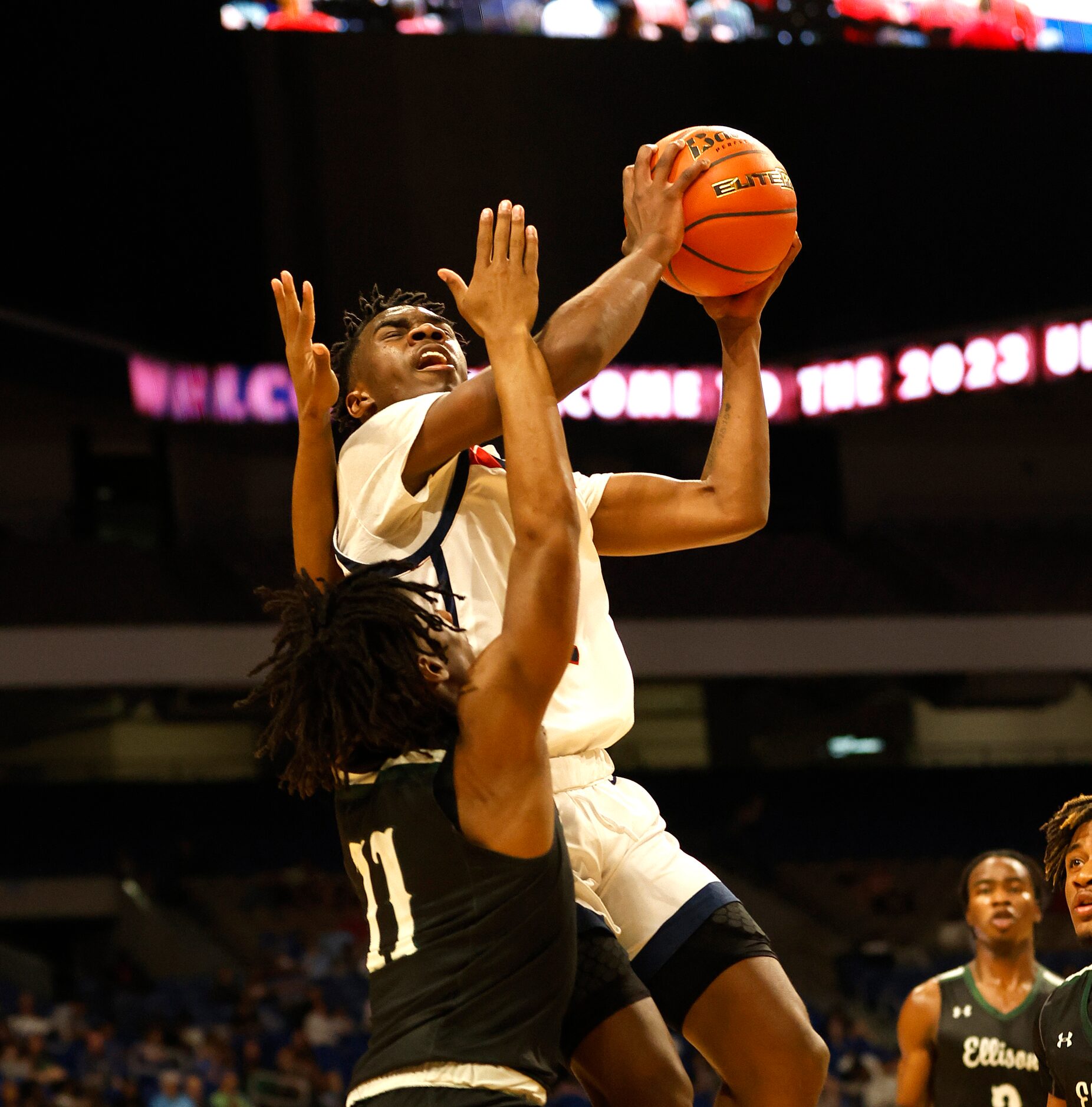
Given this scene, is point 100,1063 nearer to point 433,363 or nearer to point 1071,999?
point 1071,999

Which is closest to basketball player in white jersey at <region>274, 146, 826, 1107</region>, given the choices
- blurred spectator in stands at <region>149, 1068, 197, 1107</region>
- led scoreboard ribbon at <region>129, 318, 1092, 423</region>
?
blurred spectator in stands at <region>149, 1068, 197, 1107</region>

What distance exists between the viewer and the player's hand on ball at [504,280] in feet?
7.47

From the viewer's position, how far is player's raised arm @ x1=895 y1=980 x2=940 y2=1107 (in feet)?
17.2

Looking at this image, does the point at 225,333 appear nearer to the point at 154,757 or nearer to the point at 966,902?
the point at 154,757

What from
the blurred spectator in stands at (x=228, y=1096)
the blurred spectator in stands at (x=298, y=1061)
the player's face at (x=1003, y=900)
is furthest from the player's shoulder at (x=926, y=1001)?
the blurred spectator in stands at (x=298, y=1061)

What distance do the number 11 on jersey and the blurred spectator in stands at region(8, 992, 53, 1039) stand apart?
1014 centimetres

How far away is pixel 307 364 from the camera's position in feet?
9.61

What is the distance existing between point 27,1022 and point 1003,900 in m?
8.77

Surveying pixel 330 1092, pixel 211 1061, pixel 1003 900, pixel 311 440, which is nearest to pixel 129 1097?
pixel 211 1061

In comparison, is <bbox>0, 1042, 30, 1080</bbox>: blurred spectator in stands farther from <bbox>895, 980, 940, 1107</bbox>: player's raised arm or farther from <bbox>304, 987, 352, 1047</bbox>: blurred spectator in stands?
<bbox>895, 980, 940, 1107</bbox>: player's raised arm

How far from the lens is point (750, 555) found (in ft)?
51.9

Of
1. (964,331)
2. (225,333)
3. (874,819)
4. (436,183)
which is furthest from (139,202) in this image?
(874,819)

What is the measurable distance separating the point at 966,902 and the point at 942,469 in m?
13.0

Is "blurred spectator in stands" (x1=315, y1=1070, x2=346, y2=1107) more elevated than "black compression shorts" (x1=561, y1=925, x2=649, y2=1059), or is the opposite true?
"black compression shorts" (x1=561, y1=925, x2=649, y2=1059)
